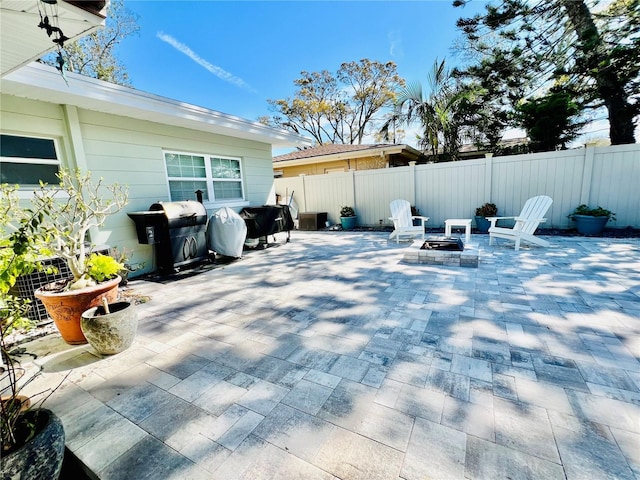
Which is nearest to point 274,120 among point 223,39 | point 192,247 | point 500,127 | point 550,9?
point 223,39

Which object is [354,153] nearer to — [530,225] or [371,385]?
[530,225]

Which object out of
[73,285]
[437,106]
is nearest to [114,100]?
[73,285]

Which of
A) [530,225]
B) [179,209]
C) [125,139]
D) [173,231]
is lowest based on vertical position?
[530,225]

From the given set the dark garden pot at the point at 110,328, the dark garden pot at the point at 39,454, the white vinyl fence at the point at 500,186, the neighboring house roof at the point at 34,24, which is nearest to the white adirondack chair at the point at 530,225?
the white vinyl fence at the point at 500,186

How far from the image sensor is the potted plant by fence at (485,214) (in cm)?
681

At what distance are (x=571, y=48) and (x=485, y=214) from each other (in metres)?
4.85

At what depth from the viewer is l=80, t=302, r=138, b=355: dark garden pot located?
2213mm

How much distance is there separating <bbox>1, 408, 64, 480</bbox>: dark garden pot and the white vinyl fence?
26.3ft

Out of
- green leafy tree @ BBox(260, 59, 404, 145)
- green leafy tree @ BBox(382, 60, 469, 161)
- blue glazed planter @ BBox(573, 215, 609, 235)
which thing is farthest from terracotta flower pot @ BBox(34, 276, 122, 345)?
green leafy tree @ BBox(260, 59, 404, 145)

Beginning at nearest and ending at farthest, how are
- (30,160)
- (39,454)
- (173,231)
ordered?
(39,454)
(30,160)
(173,231)

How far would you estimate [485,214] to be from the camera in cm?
685

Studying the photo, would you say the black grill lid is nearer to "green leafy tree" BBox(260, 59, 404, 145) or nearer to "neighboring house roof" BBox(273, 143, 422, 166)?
"neighboring house roof" BBox(273, 143, 422, 166)

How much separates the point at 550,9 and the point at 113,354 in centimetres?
1104

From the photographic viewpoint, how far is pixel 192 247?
16.1ft
